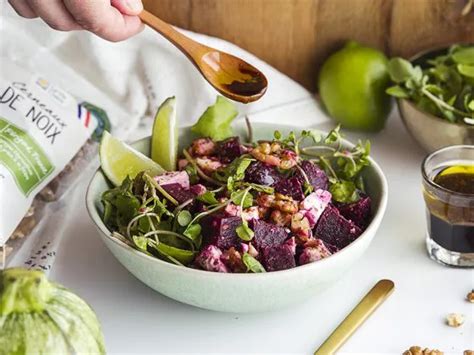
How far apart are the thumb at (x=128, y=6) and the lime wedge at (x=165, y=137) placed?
0.43 feet

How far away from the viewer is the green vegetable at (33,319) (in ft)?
2.82

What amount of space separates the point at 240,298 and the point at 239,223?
0.09m

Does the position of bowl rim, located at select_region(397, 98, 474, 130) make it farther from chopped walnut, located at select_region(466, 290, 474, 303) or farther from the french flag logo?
the french flag logo

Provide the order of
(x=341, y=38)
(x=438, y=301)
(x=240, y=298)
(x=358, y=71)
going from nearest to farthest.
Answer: (x=240, y=298)
(x=438, y=301)
(x=358, y=71)
(x=341, y=38)

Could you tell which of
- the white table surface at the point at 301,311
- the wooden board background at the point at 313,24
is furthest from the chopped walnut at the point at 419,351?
the wooden board background at the point at 313,24

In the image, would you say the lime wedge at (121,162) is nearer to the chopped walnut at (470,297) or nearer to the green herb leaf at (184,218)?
the green herb leaf at (184,218)

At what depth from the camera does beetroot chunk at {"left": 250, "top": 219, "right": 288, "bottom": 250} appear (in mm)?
1076

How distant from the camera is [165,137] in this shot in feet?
4.18

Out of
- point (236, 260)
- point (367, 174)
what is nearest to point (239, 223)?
point (236, 260)

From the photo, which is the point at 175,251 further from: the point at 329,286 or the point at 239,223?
the point at 329,286

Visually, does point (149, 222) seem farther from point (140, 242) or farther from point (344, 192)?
point (344, 192)

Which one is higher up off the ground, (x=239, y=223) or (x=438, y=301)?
(x=239, y=223)

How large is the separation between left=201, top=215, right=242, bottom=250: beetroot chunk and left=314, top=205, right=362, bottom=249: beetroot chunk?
0.11 metres

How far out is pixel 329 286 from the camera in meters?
1.11
